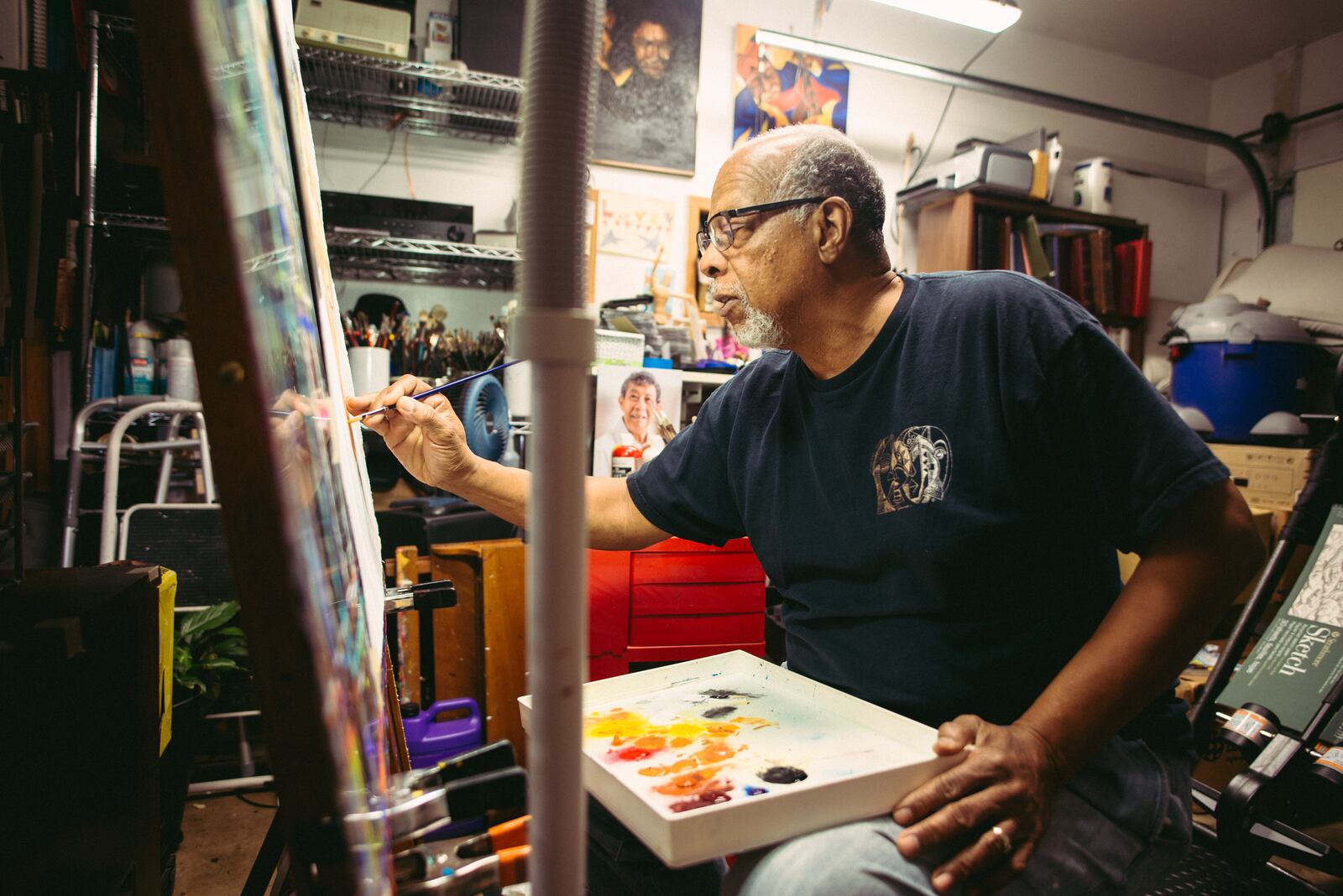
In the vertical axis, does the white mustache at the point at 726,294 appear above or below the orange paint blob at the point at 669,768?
above

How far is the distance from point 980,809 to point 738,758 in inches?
8.3

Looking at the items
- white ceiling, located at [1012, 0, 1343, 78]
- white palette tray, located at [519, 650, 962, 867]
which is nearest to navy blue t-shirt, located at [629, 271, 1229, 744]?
white palette tray, located at [519, 650, 962, 867]

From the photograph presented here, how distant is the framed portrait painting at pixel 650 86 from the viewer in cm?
302

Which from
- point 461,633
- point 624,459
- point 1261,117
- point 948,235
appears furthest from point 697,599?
point 1261,117

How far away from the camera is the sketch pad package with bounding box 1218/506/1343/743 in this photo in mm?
1669

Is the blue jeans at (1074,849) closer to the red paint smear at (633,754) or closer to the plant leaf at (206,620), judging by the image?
the red paint smear at (633,754)

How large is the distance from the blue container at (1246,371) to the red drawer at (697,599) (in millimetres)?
2004

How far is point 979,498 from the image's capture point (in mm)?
853

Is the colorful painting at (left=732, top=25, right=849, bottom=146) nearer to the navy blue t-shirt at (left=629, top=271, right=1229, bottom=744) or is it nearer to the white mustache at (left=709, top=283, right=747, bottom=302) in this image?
the white mustache at (left=709, top=283, right=747, bottom=302)

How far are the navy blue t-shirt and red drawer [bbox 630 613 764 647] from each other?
1.08 metres

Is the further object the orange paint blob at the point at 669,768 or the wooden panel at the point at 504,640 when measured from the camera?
the wooden panel at the point at 504,640

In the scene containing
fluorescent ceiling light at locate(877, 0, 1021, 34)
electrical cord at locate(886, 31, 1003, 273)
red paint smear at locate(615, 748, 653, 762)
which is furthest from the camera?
electrical cord at locate(886, 31, 1003, 273)

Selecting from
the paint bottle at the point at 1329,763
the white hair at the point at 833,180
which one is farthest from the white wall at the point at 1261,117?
the white hair at the point at 833,180

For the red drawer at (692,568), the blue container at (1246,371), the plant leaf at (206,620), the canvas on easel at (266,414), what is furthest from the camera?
the blue container at (1246,371)
